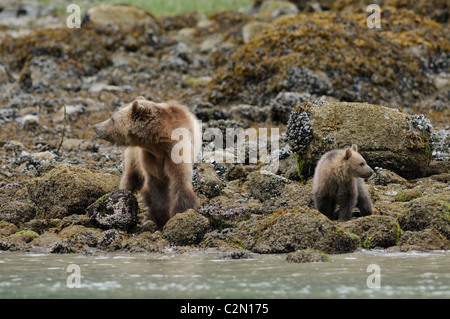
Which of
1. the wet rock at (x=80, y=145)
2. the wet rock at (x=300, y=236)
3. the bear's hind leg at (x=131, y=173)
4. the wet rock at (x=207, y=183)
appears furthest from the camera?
the wet rock at (x=80, y=145)

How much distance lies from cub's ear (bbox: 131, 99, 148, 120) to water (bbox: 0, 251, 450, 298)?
1.70 metres

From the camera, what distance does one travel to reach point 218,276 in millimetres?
5816

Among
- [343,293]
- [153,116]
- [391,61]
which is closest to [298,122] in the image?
[153,116]

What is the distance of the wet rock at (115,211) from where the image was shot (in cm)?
792

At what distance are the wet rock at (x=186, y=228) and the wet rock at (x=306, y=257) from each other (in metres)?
1.34

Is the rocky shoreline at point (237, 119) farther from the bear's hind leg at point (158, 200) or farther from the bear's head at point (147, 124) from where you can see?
the bear's head at point (147, 124)

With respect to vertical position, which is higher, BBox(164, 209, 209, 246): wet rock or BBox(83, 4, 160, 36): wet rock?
BBox(83, 4, 160, 36): wet rock

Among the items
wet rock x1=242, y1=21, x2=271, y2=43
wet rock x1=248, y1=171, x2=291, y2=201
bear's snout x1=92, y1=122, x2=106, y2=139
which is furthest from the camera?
wet rock x1=242, y1=21, x2=271, y2=43

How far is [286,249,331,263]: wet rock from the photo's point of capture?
6344mm

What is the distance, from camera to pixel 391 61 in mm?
15539

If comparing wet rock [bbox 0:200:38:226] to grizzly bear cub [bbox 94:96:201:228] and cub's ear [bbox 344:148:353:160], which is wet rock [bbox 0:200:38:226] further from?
cub's ear [bbox 344:148:353:160]

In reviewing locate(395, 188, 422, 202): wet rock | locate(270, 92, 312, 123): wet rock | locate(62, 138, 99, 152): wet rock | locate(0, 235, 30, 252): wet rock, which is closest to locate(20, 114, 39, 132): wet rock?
locate(62, 138, 99, 152): wet rock

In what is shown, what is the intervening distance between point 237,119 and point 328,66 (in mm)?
2831

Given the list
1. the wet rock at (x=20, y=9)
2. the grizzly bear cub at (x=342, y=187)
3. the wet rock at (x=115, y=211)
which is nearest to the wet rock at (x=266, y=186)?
the grizzly bear cub at (x=342, y=187)
